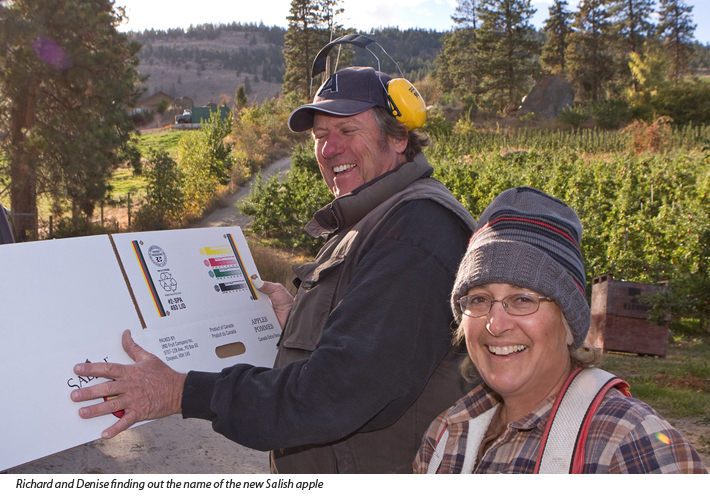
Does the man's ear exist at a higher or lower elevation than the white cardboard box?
higher

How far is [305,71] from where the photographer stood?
56.1 m

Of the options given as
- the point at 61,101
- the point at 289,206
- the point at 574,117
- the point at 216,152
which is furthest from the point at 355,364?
the point at 574,117

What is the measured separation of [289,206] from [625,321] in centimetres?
1359

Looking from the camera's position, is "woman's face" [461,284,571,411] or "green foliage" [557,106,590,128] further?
"green foliage" [557,106,590,128]

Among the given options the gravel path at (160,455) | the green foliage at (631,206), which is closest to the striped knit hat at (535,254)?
the gravel path at (160,455)

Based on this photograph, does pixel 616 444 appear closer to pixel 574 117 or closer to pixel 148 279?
pixel 148 279

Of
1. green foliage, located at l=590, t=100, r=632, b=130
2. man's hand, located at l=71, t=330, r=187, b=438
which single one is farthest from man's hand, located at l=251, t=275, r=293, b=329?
green foliage, located at l=590, t=100, r=632, b=130

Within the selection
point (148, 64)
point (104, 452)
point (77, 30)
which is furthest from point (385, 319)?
point (148, 64)

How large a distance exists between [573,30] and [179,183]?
49.5 m

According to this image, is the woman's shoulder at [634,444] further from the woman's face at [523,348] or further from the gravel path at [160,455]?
the gravel path at [160,455]

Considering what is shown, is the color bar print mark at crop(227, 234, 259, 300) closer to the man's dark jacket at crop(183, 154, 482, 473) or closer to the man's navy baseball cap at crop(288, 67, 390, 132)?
the man's dark jacket at crop(183, 154, 482, 473)

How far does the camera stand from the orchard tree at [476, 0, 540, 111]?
51.5m

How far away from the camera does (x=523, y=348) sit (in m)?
1.56

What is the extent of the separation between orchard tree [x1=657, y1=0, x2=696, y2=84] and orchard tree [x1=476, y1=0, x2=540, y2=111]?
1372cm
